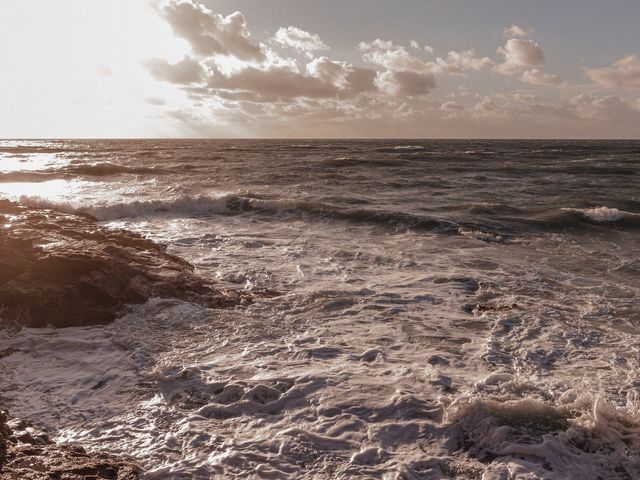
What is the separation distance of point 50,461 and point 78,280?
421 centimetres

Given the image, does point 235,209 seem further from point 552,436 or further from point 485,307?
point 552,436

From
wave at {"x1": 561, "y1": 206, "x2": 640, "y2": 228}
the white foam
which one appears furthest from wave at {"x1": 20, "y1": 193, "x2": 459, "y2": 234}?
the white foam

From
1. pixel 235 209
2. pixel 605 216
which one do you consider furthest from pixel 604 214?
pixel 235 209

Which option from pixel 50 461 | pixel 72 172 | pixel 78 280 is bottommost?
pixel 50 461

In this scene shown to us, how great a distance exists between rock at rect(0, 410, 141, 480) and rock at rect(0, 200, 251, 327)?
2999 mm

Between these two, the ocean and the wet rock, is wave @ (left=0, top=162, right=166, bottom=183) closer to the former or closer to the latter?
the ocean

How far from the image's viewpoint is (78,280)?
7445mm

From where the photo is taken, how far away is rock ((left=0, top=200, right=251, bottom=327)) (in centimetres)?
693

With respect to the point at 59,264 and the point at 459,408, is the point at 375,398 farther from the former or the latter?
the point at 59,264

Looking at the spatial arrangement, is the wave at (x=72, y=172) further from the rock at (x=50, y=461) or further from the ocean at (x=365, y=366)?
the rock at (x=50, y=461)

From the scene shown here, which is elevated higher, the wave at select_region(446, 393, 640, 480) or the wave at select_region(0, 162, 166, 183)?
the wave at select_region(0, 162, 166, 183)

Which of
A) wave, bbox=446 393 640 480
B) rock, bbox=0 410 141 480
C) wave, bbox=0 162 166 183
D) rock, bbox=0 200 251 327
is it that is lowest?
wave, bbox=446 393 640 480

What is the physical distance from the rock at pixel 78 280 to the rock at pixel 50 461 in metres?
3.00

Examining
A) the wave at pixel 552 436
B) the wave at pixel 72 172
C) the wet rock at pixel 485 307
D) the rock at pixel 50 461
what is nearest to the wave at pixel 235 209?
the wet rock at pixel 485 307
